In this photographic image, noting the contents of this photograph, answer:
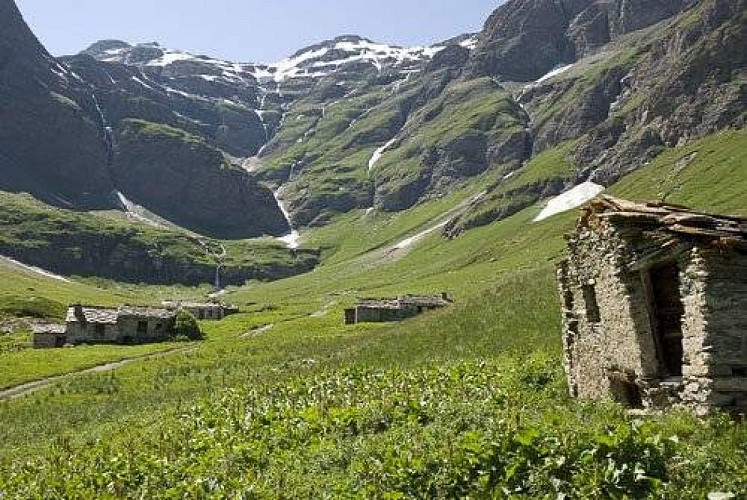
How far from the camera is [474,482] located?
1691 cm

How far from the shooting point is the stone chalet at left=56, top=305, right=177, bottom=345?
112 m

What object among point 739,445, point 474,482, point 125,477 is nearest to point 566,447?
point 474,482

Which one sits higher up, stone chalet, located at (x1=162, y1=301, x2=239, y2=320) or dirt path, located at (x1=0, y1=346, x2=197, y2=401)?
stone chalet, located at (x1=162, y1=301, x2=239, y2=320)

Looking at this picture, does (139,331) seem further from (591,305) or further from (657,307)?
(657,307)

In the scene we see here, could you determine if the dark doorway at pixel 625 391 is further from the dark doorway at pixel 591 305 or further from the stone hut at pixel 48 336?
the stone hut at pixel 48 336

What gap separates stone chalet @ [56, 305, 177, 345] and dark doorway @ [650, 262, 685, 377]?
331 ft

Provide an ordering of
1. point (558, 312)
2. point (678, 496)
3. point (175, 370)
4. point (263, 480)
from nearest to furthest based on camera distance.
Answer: point (678, 496) < point (263, 480) < point (558, 312) < point (175, 370)

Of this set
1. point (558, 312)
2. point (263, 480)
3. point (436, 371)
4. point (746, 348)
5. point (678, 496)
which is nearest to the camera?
point (678, 496)

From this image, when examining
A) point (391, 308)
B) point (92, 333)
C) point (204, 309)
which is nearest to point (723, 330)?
point (391, 308)

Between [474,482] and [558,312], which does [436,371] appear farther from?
[474,482]

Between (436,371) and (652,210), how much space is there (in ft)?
51.2

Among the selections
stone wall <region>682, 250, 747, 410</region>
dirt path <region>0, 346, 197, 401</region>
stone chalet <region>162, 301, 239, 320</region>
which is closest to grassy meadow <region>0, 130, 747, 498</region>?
stone wall <region>682, 250, 747, 410</region>

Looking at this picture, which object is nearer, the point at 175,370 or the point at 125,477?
the point at 125,477

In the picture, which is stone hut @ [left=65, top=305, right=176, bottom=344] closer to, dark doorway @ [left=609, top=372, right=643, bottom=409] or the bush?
the bush
